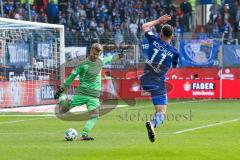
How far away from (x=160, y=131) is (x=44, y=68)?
12.5m

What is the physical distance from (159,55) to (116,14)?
92.4 ft

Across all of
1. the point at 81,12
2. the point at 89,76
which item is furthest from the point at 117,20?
the point at 89,76

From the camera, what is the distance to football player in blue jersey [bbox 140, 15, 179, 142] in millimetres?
14625

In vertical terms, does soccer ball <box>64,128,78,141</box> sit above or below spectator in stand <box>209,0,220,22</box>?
below

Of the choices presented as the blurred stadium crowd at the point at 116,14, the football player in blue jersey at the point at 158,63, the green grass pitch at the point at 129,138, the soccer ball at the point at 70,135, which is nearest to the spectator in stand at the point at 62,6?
the blurred stadium crowd at the point at 116,14

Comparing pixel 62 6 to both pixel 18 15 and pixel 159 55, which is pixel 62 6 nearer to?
pixel 18 15

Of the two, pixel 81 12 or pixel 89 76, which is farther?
pixel 81 12

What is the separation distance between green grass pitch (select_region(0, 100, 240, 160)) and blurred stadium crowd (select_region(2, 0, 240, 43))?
1489 centimetres

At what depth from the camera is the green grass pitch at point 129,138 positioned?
42.7 ft

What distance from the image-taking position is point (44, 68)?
29.8 metres

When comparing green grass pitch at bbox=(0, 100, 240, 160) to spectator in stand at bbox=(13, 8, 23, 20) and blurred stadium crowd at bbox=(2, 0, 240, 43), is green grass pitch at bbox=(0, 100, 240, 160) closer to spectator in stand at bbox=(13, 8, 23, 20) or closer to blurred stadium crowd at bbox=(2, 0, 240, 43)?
spectator in stand at bbox=(13, 8, 23, 20)

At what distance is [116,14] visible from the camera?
140 feet

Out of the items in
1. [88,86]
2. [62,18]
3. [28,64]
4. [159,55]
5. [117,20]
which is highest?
[62,18]

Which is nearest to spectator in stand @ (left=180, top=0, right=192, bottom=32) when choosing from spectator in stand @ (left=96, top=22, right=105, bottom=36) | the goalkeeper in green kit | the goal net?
spectator in stand @ (left=96, top=22, right=105, bottom=36)
